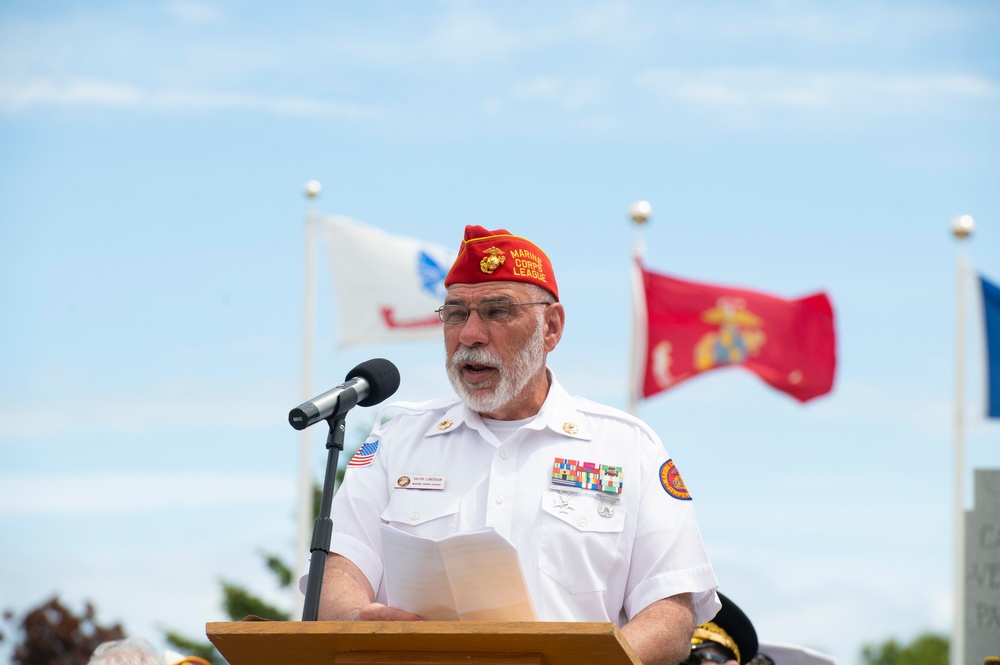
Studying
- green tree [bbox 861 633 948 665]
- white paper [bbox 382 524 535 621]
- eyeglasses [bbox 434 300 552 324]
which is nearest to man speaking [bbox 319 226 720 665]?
eyeglasses [bbox 434 300 552 324]

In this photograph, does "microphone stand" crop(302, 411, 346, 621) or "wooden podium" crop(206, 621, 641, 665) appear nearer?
"wooden podium" crop(206, 621, 641, 665)

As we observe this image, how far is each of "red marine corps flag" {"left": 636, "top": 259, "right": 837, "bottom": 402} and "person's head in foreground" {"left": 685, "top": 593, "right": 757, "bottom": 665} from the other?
7.74m

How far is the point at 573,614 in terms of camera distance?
4121 millimetres

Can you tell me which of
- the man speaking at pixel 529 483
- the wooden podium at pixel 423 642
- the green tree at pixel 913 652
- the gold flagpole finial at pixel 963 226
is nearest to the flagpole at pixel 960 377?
the gold flagpole finial at pixel 963 226

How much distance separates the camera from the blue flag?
12625 mm

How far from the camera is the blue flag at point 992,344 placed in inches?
497

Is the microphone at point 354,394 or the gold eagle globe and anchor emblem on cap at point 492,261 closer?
the microphone at point 354,394

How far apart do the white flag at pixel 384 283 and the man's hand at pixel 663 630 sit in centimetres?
901

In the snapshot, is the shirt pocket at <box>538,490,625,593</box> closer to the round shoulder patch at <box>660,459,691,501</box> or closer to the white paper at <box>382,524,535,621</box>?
the round shoulder patch at <box>660,459,691,501</box>

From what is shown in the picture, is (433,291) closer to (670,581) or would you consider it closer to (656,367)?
(656,367)

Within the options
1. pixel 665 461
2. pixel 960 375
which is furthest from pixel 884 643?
pixel 665 461

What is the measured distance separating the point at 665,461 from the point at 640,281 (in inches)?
359

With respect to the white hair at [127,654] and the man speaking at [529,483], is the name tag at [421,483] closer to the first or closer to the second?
the man speaking at [529,483]

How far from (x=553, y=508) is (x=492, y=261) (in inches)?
33.0
